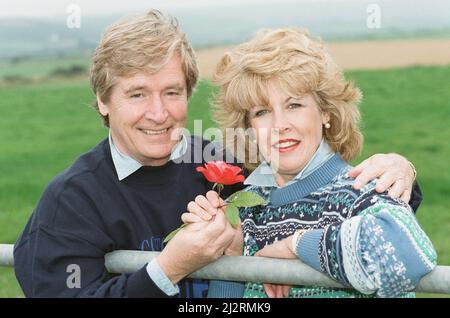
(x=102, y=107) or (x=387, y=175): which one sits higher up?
(x=102, y=107)

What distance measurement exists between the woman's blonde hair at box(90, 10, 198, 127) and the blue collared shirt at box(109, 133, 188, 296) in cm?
21

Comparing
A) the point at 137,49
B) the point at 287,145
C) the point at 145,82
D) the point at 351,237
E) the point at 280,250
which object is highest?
the point at 137,49

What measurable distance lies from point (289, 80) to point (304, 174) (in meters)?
0.30

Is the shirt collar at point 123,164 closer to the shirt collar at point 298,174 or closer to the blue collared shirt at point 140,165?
the blue collared shirt at point 140,165

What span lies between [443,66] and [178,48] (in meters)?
14.7

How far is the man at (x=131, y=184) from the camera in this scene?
8.92ft

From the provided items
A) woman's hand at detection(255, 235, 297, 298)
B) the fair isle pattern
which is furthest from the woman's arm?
woman's hand at detection(255, 235, 297, 298)

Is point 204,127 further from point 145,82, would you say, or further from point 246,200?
point 246,200

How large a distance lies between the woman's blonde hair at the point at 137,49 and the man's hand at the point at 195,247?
68 centimetres

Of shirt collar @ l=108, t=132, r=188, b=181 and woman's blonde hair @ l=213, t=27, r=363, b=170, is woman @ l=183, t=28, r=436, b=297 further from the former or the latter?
shirt collar @ l=108, t=132, r=188, b=181

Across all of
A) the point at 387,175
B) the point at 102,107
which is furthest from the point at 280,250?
the point at 102,107

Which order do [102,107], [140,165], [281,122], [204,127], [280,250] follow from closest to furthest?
[280,250]
[281,122]
[140,165]
[102,107]
[204,127]

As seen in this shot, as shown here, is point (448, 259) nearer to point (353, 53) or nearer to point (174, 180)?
point (174, 180)

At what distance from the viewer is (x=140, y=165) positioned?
10.2ft
